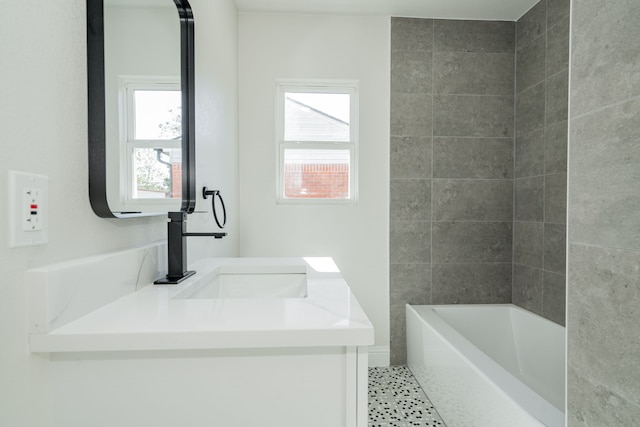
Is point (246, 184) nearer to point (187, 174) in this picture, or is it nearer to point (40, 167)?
point (187, 174)

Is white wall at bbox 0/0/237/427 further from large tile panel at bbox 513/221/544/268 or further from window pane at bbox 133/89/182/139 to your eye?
large tile panel at bbox 513/221/544/268

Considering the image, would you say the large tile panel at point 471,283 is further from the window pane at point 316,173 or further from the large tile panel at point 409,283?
the window pane at point 316,173

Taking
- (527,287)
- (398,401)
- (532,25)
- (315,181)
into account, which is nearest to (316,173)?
(315,181)

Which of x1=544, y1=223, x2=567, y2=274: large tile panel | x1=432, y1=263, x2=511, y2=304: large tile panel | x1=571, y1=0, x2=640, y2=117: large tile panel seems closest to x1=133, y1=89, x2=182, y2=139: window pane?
x1=571, y1=0, x2=640, y2=117: large tile panel

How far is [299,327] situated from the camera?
2.43 ft

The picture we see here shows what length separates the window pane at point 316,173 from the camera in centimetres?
283

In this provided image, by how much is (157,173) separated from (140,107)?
21cm

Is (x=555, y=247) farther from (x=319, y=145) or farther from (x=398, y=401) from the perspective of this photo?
(x=319, y=145)

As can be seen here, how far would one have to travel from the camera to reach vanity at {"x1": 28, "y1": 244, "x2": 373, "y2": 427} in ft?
2.30

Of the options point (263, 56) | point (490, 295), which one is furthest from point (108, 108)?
point (490, 295)

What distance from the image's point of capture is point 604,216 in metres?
0.99

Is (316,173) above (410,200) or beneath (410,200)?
above

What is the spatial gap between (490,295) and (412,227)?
0.83 m

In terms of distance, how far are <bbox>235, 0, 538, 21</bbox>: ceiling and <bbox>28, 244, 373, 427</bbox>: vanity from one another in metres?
2.43
